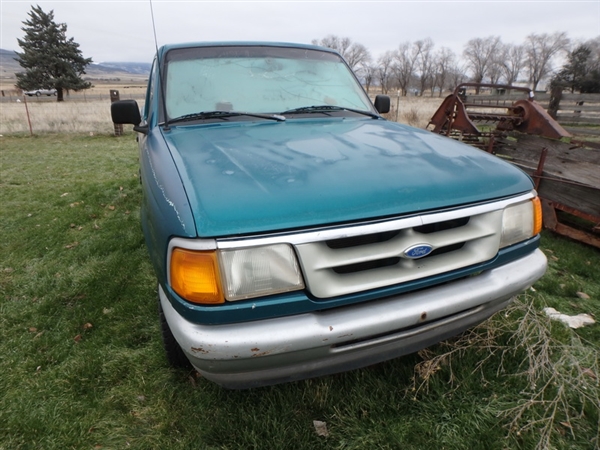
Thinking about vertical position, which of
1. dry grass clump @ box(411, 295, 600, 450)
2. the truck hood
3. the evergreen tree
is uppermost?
the evergreen tree

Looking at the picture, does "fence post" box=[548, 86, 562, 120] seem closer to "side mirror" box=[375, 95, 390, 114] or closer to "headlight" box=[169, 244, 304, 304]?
"side mirror" box=[375, 95, 390, 114]

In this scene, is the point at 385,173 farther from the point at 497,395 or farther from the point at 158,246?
the point at 497,395

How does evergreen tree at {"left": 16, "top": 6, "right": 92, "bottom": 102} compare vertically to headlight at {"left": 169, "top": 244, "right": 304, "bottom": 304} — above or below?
above

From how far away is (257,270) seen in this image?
4.40 feet

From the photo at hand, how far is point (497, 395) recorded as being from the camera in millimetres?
1996

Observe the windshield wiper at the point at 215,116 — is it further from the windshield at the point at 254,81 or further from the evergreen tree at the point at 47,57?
the evergreen tree at the point at 47,57

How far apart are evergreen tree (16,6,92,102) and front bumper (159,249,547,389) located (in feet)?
139

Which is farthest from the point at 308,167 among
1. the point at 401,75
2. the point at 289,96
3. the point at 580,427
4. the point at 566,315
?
the point at 401,75

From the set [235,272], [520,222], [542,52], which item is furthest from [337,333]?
[542,52]

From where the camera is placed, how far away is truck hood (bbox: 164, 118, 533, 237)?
1.36 meters

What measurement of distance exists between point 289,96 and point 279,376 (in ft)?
6.39

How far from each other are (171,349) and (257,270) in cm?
108

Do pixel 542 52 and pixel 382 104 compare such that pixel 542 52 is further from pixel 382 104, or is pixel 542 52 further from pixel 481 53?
pixel 382 104

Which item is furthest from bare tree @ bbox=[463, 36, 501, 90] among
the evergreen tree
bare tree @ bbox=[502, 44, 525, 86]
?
the evergreen tree
